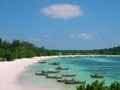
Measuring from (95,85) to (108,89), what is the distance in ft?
3.42

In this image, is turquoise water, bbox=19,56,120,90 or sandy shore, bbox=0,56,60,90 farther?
turquoise water, bbox=19,56,120,90

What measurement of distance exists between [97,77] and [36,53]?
9285 centimetres

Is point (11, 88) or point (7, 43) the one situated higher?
point (7, 43)

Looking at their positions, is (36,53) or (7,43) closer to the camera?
(7,43)

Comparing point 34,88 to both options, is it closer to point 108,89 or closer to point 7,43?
point 108,89

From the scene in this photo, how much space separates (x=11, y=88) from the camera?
35.7 m

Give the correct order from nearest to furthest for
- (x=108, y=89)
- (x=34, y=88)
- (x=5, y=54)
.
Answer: (x=108, y=89)
(x=34, y=88)
(x=5, y=54)

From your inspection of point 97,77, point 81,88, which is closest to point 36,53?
point 97,77

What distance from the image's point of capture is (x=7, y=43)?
4924 inches

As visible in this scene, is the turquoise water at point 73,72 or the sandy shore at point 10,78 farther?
the turquoise water at point 73,72

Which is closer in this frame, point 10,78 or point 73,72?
point 10,78

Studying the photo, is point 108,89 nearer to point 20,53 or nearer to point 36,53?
point 20,53

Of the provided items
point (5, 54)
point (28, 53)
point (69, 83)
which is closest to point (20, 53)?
point (28, 53)

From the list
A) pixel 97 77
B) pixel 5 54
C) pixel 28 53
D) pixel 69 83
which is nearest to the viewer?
pixel 69 83
